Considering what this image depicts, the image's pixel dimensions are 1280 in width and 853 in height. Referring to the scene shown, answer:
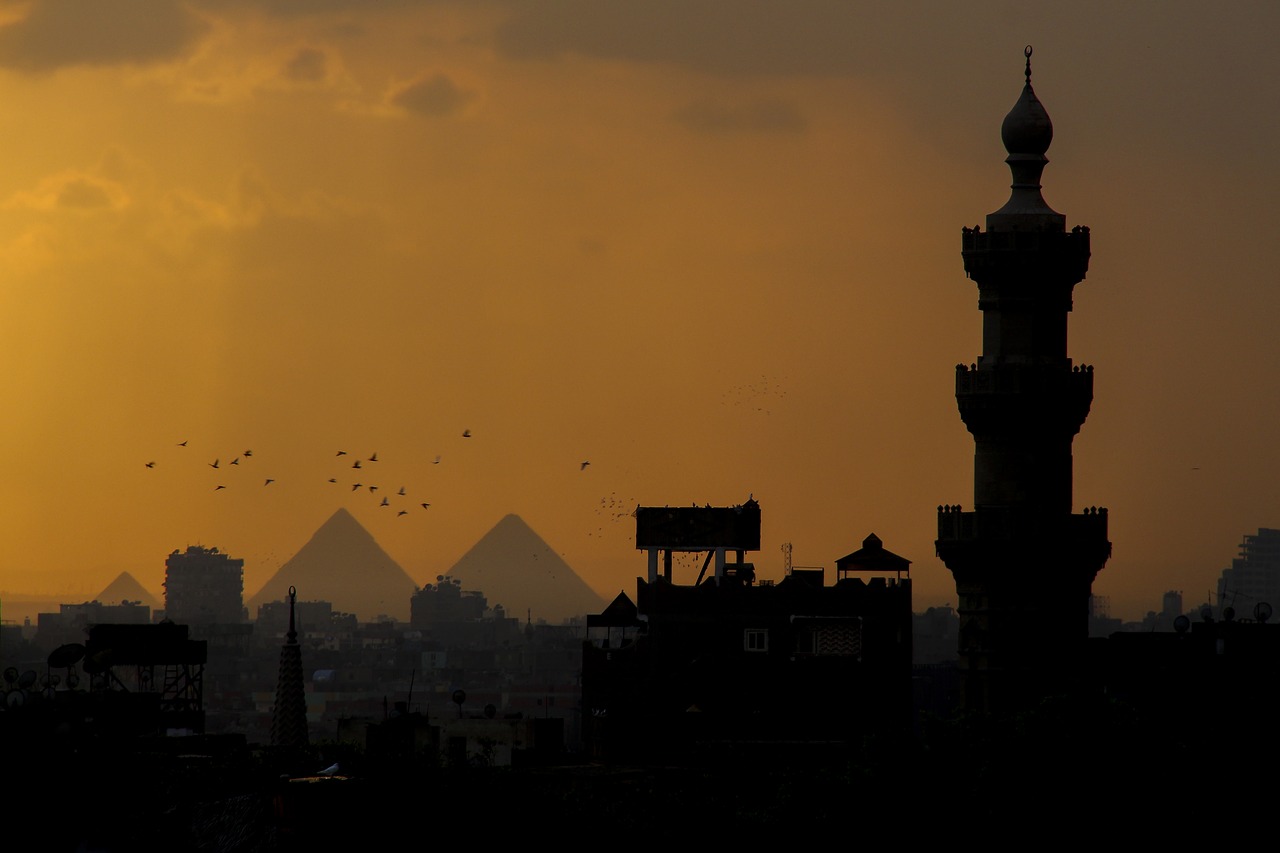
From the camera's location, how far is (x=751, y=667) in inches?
5330

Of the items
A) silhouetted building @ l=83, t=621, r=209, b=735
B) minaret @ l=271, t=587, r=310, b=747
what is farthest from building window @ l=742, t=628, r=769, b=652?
silhouetted building @ l=83, t=621, r=209, b=735

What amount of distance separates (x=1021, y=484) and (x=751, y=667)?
747 inches

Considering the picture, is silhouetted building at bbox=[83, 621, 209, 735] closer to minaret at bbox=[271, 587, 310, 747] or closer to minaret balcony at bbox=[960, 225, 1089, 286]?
minaret at bbox=[271, 587, 310, 747]

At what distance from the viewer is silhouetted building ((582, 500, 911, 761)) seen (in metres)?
134

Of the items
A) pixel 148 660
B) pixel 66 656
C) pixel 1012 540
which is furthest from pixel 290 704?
pixel 1012 540

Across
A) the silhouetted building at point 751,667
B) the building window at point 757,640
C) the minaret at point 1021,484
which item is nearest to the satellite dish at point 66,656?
the silhouetted building at point 751,667

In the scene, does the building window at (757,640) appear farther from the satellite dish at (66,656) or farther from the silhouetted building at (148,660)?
the satellite dish at (66,656)

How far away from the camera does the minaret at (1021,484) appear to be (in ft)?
405

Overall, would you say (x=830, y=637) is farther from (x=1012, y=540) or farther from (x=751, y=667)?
(x=1012, y=540)

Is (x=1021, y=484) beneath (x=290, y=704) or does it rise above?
above

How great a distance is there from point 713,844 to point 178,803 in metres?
21.0

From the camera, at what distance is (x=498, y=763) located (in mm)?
137625

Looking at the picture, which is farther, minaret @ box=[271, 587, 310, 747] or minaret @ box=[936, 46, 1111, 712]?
minaret @ box=[271, 587, 310, 747]

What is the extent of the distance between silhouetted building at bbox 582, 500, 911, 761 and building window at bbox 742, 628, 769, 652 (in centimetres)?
5
